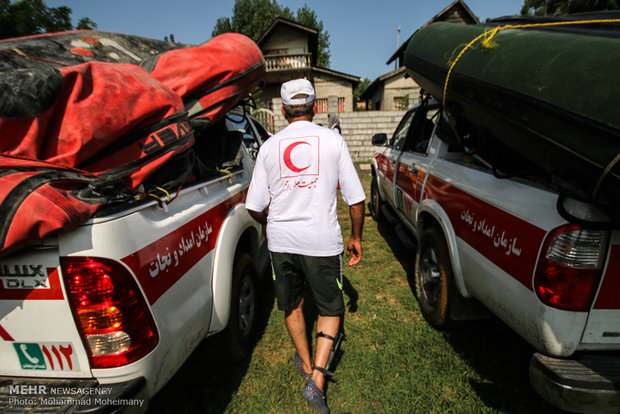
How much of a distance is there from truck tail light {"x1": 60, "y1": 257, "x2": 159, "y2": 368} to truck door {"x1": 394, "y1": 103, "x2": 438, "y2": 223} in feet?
8.59

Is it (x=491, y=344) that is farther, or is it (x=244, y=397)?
(x=491, y=344)

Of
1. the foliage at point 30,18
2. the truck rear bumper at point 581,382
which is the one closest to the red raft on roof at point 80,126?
the truck rear bumper at point 581,382

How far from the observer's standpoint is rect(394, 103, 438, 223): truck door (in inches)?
130

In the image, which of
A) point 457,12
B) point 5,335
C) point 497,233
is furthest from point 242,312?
point 457,12

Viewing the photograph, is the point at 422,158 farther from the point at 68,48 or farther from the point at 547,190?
the point at 68,48

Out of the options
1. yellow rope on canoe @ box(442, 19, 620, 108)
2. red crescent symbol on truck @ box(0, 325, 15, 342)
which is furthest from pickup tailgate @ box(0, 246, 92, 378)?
yellow rope on canoe @ box(442, 19, 620, 108)

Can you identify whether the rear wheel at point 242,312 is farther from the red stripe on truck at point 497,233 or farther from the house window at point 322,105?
the house window at point 322,105

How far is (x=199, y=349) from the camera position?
2.66 m

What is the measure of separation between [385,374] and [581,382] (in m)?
1.26

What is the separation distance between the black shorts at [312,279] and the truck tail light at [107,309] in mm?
944

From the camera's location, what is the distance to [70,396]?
50.9 inches

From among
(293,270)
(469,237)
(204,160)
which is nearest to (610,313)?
(469,237)

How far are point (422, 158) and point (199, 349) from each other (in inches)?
108

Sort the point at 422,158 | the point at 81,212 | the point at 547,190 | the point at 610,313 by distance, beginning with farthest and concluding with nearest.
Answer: the point at 422,158 → the point at 547,190 → the point at 610,313 → the point at 81,212
